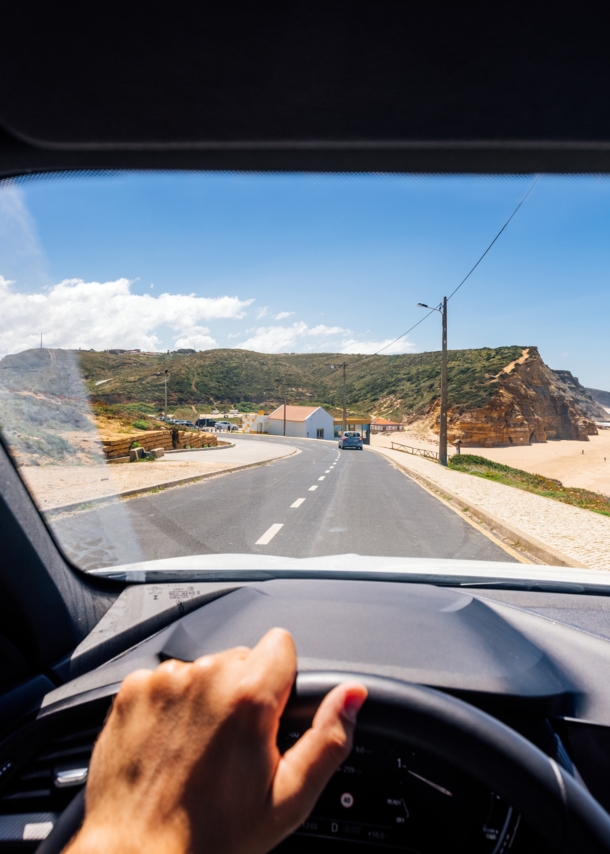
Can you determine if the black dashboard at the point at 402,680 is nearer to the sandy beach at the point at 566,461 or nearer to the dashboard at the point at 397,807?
the dashboard at the point at 397,807

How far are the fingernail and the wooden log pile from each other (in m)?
3.09

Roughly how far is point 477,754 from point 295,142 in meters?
3.04

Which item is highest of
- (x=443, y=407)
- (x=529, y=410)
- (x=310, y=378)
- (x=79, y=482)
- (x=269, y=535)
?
(x=310, y=378)

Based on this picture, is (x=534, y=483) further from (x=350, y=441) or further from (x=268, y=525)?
(x=350, y=441)

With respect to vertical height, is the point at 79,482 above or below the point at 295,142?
below

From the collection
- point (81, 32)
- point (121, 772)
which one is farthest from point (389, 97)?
point (121, 772)

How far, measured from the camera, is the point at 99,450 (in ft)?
12.0

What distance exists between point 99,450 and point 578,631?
2.91 meters

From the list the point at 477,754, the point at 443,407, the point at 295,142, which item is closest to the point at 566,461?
the point at 443,407

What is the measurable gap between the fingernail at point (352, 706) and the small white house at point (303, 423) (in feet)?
141

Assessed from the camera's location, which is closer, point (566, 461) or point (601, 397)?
point (601, 397)

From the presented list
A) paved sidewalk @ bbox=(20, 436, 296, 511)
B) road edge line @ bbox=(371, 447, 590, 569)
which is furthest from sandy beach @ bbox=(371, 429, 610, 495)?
paved sidewalk @ bbox=(20, 436, 296, 511)

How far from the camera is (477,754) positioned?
4.27ft

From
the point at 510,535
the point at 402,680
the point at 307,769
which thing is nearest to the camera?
the point at 307,769
